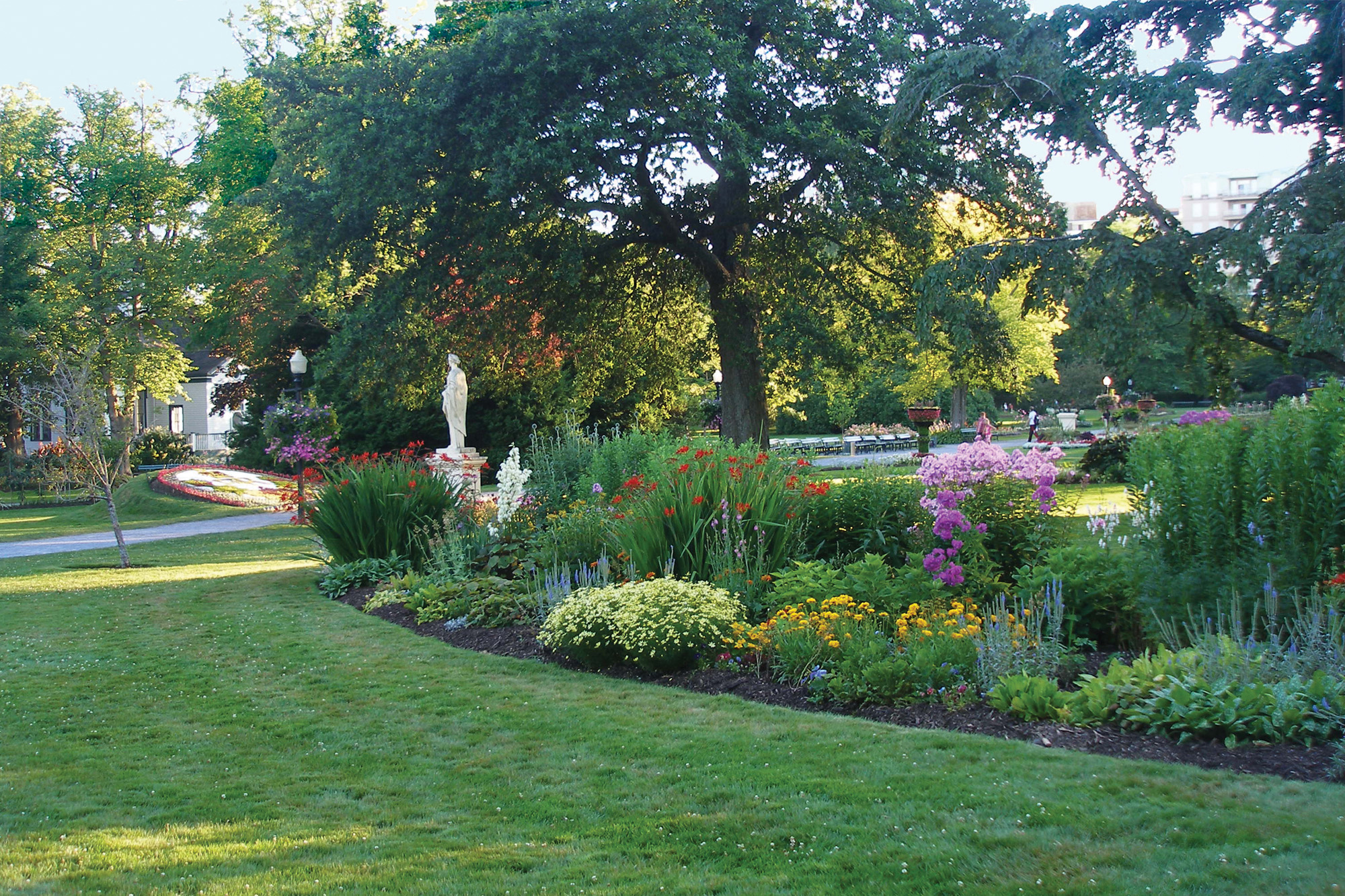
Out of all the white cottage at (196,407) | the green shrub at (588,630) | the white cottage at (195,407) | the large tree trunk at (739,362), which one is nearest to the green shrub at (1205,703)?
the green shrub at (588,630)

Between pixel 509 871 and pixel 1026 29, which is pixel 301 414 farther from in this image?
pixel 509 871

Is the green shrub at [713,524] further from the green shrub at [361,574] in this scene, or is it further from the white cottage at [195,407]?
the white cottage at [195,407]

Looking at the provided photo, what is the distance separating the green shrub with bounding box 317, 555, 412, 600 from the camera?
10.4 m

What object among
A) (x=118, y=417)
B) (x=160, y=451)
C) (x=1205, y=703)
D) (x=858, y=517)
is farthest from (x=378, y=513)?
(x=118, y=417)

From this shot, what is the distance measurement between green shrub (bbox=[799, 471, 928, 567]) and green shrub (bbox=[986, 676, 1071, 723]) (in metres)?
3.18

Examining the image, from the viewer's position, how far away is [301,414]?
21.3 m

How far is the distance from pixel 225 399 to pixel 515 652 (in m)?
34.0

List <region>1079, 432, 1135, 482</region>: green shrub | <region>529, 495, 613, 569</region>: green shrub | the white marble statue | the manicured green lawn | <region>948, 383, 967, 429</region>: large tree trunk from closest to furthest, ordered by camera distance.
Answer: <region>529, 495, 613, 569</region>: green shrub < the white marble statue < <region>1079, 432, 1135, 482</region>: green shrub < the manicured green lawn < <region>948, 383, 967, 429</region>: large tree trunk

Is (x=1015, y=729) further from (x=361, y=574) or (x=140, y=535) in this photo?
(x=140, y=535)

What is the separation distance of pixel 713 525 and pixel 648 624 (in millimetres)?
1627

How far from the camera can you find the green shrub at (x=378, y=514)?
10.8 metres

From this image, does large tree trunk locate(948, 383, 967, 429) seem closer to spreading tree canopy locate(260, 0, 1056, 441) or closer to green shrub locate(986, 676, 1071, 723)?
spreading tree canopy locate(260, 0, 1056, 441)

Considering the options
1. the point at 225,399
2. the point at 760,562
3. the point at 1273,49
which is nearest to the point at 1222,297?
the point at 1273,49

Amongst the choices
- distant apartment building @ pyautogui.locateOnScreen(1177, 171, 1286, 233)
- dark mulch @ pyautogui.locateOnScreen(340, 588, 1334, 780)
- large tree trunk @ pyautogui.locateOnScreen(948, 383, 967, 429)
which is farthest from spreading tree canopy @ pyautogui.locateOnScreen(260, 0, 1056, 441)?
distant apartment building @ pyautogui.locateOnScreen(1177, 171, 1286, 233)
